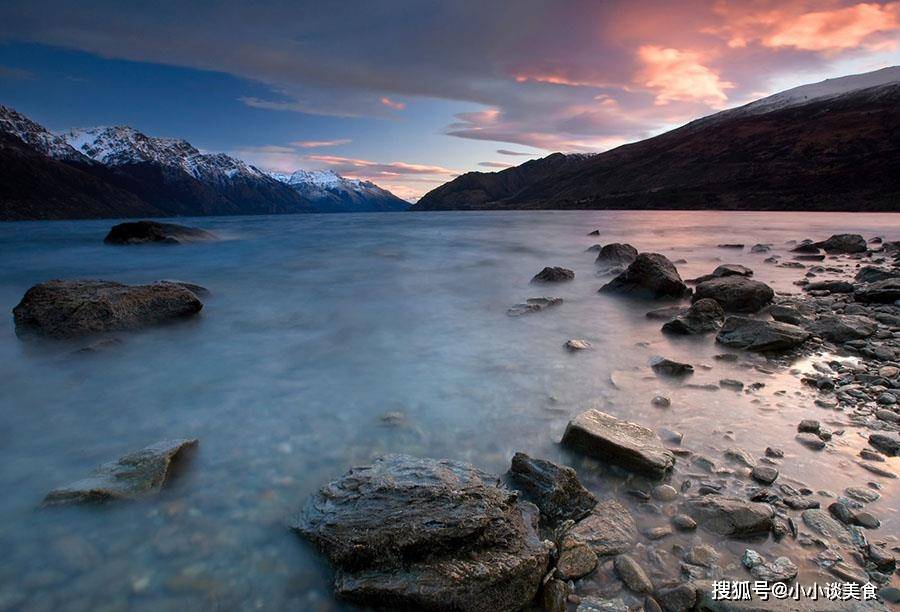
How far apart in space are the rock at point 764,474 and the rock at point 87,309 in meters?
9.42

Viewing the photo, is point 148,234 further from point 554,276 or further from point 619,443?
point 619,443

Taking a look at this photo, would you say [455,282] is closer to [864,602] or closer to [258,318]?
[258,318]

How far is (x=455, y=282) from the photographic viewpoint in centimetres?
1426

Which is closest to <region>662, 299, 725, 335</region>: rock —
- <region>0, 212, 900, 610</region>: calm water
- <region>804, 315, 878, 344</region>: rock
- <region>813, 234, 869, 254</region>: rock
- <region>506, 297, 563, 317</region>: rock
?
<region>0, 212, 900, 610</region>: calm water

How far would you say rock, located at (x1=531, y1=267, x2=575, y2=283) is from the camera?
13.3 meters

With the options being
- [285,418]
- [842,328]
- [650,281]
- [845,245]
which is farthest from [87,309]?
[845,245]

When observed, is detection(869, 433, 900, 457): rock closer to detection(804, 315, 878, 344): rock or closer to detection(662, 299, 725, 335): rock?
detection(804, 315, 878, 344): rock

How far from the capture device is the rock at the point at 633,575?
263 centimetres

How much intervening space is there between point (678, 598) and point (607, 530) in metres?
0.63

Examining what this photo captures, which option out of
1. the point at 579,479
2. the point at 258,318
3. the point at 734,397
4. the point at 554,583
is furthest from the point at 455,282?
the point at 554,583

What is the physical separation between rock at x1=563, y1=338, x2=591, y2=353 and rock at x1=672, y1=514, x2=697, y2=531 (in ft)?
→ 12.8

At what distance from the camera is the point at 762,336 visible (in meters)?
6.51

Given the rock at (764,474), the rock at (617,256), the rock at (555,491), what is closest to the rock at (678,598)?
the rock at (555,491)

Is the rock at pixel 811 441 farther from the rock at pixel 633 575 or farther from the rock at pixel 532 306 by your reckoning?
the rock at pixel 532 306
